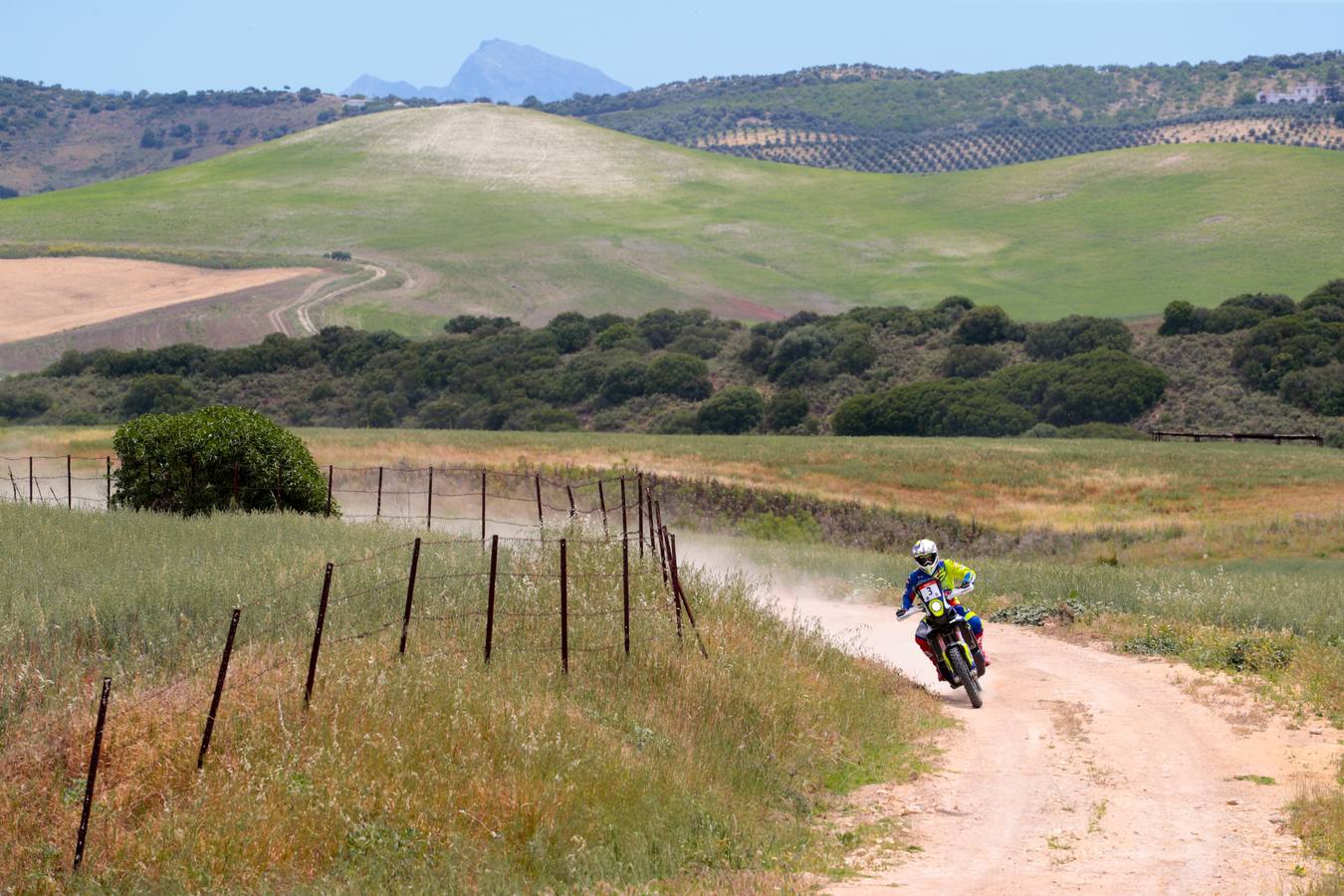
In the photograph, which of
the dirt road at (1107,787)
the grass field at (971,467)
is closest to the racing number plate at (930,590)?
the dirt road at (1107,787)

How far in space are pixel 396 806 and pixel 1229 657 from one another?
12.1 m

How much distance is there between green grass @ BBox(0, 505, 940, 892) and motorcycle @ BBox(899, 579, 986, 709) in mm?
894

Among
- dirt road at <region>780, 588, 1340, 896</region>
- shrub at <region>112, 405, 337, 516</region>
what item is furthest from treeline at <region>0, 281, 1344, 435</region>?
dirt road at <region>780, 588, 1340, 896</region>

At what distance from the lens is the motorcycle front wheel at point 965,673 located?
16.9 meters

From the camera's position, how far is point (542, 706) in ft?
40.6

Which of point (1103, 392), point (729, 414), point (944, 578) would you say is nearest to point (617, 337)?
point (729, 414)

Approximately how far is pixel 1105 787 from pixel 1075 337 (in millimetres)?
79794

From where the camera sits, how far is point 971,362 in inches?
3538

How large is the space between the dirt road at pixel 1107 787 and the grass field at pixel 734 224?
3843 inches

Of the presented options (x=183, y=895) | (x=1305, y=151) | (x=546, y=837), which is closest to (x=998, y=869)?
(x=546, y=837)

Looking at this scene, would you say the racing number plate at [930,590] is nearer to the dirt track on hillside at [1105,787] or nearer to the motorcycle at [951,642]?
the motorcycle at [951,642]

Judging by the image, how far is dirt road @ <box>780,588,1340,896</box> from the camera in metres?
10.4

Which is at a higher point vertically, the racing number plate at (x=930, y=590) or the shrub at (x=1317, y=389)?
the racing number plate at (x=930, y=590)

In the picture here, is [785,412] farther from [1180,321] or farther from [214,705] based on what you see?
[214,705]
